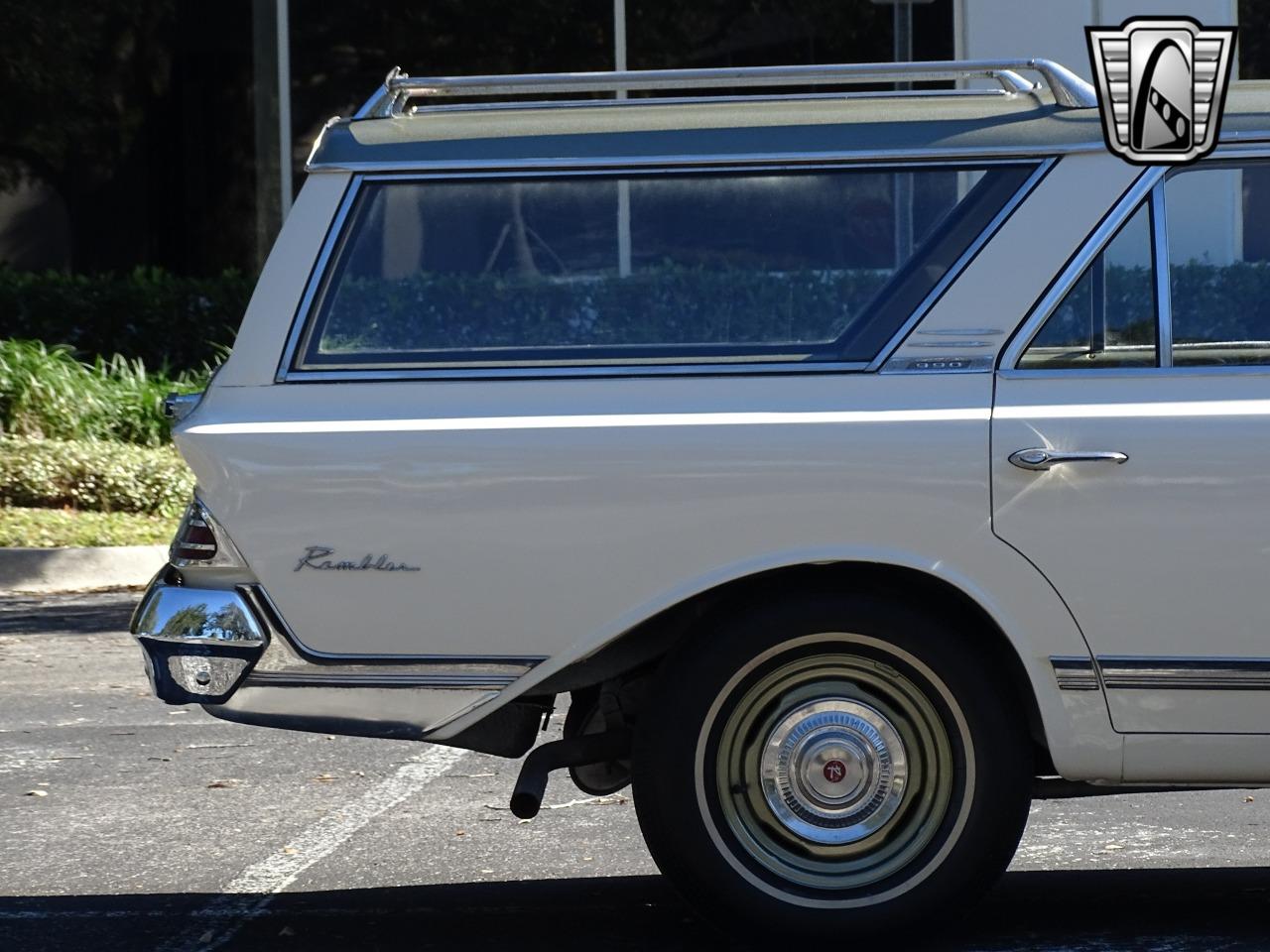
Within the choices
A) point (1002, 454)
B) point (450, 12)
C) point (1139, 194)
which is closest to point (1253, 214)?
point (1139, 194)

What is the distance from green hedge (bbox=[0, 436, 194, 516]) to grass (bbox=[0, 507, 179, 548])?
0.36 feet

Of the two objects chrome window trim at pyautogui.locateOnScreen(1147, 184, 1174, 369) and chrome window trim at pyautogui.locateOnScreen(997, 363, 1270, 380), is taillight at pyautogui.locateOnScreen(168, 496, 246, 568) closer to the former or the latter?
chrome window trim at pyautogui.locateOnScreen(997, 363, 1270, 380)

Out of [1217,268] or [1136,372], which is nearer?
[1136,372]

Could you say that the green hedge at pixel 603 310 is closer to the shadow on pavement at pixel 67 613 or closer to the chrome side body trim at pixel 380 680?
the chrome side body trim at pixel 380 680

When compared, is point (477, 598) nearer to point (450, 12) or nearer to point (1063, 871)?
point (1063, 871)

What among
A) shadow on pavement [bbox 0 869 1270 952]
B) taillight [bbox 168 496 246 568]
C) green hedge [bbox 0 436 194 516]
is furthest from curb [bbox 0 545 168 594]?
taillight [bbox 168 496 246 568]

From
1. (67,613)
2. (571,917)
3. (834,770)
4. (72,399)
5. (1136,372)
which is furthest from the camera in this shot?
(72,399)

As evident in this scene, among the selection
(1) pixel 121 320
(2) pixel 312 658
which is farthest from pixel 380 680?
(1) pixel 121 320

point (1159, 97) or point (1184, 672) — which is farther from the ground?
point (1159, 97)

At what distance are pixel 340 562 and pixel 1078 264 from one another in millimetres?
1798

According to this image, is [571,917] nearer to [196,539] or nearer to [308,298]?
[196,539]

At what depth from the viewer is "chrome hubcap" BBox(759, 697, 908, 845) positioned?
4445 millimetres

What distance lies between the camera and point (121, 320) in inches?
661

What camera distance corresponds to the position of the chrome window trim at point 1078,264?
173 inches
